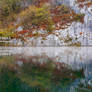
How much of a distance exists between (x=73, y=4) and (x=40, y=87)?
54.3 meters

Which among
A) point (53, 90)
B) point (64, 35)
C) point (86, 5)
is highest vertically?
point (86, 5)

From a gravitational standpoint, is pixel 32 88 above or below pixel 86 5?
below

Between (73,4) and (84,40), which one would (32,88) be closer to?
(84,40)

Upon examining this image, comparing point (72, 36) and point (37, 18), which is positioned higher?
point (37, 18)

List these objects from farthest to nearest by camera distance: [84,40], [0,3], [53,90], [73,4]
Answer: [0,3], [73,4], [84,40], [53,90]

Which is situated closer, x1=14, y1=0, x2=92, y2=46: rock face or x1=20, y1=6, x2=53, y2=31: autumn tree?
x1=14, y1=0, x2=92, y2=46: rock face

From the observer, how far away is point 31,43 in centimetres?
5350

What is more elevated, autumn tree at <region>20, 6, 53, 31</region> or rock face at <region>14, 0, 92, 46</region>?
autumn tree at <region>20, 6, 53, 31</region>

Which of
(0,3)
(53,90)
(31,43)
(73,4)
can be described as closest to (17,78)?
(53,90)

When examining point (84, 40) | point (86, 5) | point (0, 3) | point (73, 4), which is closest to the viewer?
point (84, 40)

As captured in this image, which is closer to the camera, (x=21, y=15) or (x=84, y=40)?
(x=84, y=40)

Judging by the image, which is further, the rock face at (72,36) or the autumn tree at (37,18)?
the autumn tree at (37,18)

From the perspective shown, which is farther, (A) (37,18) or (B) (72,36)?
(A) (37,18)

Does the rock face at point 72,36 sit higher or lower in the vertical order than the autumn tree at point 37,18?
lower
